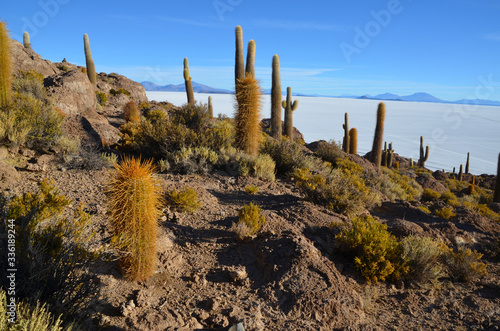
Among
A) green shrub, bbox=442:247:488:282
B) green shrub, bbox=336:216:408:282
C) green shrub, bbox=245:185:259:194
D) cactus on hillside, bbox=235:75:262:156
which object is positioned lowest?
green shrub, bbox=442:247:488:282

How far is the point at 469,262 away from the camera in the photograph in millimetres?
5098

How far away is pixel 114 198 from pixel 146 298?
48.8 inches

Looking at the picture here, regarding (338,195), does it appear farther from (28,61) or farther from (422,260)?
(28,61)

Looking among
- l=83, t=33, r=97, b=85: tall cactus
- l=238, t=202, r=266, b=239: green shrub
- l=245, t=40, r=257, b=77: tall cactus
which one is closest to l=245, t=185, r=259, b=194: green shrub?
l=238, t=202, r=266, b=239: green shrub

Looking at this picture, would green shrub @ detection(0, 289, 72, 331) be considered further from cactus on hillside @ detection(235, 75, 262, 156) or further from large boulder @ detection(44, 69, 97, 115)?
large boulder @ detection(44, 69, 97, 115)

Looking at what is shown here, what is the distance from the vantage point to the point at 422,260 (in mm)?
4949

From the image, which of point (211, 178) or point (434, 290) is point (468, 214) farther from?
point (211, 178)

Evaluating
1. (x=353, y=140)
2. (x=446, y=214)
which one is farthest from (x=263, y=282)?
(x=353, y=140)

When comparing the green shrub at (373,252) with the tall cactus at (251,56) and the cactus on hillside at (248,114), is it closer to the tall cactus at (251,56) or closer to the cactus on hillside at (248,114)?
the cactus on hillside at (248,114)

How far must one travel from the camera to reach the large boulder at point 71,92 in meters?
13.9

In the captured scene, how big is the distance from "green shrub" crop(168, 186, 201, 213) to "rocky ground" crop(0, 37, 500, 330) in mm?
115

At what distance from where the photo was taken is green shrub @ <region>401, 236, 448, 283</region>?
4.87 m

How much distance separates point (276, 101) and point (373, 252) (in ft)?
48.3

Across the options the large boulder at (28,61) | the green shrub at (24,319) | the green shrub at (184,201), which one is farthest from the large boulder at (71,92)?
the green shrub at (24,319)
